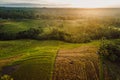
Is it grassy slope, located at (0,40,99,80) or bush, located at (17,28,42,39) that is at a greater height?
grassy slope, located at (0,40,99,80)

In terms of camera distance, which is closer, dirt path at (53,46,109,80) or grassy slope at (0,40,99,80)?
grassy slope at (0,40,99,80)

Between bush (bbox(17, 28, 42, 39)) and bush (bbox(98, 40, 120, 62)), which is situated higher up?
A: bush (bbox(98, 40, 120, 62))

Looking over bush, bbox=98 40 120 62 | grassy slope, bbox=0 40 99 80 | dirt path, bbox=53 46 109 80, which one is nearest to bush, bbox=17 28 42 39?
grassy slope, bbox=0 40 99 80

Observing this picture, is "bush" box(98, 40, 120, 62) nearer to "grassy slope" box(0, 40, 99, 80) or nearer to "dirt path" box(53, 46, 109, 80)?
"dirt path" box(53, 46, 109, 80)

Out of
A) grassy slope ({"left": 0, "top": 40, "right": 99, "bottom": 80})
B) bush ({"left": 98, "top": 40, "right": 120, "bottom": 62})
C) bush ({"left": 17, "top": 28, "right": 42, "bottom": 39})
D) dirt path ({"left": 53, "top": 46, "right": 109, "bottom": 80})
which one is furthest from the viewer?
bush ({"left": 17, "top": 28, "right": 42, "bottom": 39})

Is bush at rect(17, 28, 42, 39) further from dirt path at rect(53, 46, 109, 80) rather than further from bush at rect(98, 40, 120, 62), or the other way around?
bush at rect(98, 40, 120, 62)

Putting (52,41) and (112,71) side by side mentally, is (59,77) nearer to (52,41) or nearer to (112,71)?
(112,71)

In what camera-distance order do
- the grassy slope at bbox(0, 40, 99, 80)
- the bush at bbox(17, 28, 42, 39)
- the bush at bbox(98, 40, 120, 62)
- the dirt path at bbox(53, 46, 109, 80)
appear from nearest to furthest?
the grassy slope at bbox(0, 40, 99, 80) → the dirt path at bbox(53, 46, 109, 80) → the bush at bbox(98, 40, 120, 62) → the bush at bbox(17, 28, 42, 39)

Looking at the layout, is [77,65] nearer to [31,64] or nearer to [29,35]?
[31,64]

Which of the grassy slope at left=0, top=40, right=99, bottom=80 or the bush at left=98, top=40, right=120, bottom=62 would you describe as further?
the bush at left=98, top=40, right=120, bottom=62

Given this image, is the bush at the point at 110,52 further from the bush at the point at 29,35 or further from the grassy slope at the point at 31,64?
the bush at the point at 29,35
